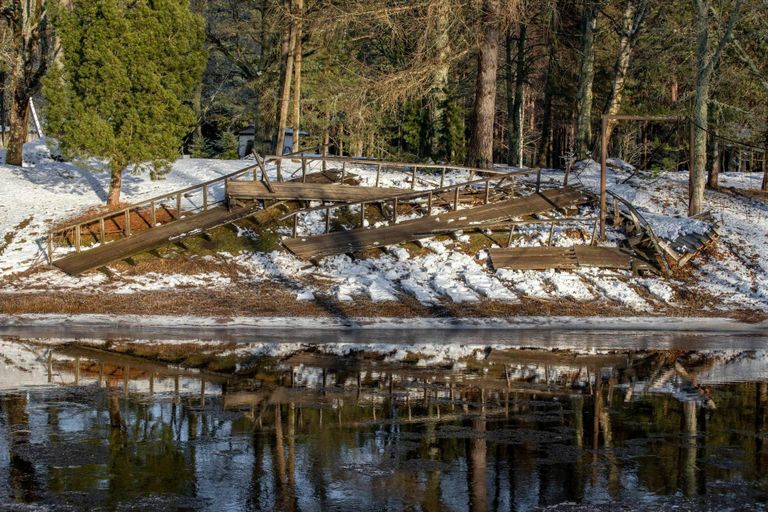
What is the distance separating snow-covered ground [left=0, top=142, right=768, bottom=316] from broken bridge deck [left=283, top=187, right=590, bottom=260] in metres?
0.34

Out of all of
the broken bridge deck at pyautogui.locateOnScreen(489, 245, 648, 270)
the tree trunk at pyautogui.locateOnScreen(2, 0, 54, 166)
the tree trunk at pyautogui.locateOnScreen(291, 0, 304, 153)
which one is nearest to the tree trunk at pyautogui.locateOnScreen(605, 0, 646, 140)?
the tree trunk at pyautogui.locateOnScreen(291, 0, 304, 153)

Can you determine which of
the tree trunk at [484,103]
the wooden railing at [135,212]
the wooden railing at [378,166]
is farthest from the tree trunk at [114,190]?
the tree trunk at [484,103]

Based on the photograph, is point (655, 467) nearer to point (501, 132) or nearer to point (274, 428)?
point (274, 428)

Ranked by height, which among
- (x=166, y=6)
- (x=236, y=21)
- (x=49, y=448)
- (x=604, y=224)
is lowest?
(x=49, y=448)

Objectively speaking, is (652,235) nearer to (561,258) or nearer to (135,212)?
(561,258)

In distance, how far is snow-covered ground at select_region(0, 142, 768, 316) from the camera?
73.3 feet

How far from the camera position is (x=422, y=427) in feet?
34.5

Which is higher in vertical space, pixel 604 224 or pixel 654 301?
pixel 604 224

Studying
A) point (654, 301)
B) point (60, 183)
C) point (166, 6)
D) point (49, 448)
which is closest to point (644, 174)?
point (654, 301)

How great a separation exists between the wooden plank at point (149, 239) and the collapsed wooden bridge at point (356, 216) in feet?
0.08

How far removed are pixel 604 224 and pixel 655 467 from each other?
16756 millimetres

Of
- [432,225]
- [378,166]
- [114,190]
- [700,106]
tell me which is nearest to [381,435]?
[432,225]

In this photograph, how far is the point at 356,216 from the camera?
2644cm

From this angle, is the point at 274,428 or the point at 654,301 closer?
the point at 274,428
